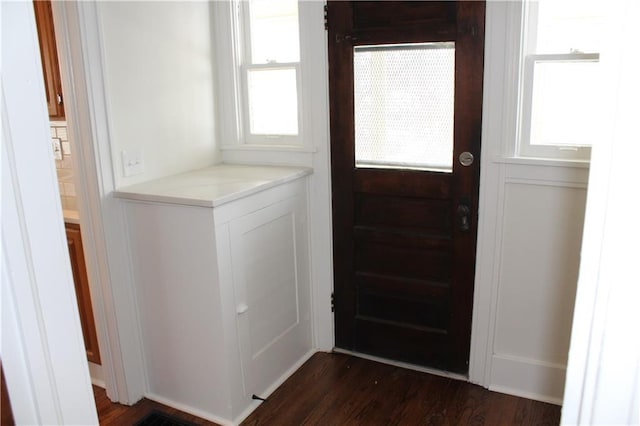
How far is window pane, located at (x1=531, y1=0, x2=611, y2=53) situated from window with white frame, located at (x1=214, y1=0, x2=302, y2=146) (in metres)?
1.18

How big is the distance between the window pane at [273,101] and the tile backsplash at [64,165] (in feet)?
3.27

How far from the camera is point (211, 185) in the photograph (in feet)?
7.76

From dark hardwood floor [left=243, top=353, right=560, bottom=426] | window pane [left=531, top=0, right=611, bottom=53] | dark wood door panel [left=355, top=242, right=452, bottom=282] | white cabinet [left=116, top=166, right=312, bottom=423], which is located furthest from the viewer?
dark wood door panel [left=355, top=242, right=452, bottom=282]

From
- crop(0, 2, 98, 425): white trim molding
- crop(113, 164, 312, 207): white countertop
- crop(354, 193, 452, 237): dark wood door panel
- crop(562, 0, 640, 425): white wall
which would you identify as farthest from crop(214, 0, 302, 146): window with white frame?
crop(562, 0, 640, 425): white wall

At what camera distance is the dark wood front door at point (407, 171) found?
2344 millimetres

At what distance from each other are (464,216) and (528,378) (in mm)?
823

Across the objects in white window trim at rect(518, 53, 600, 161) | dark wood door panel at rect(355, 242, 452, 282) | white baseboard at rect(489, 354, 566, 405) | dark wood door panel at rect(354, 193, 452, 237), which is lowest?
white baseboard at rect(489, 354, 566, 405)

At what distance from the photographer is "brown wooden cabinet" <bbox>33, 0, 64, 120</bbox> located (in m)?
2.30

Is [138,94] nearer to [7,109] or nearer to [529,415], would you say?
[7,109]

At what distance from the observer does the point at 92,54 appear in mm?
2146

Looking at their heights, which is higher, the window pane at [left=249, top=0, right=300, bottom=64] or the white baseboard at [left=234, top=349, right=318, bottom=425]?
the window pane at [left=249, top=0, right=300, bottom=64]

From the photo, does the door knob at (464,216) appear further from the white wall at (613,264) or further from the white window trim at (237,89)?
the white wall at (613,264)

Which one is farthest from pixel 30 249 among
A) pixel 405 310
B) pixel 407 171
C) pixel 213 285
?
pixel 405 310

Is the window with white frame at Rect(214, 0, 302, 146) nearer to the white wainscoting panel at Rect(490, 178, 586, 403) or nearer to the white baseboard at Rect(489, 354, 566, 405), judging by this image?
the white wainscoting panel at Rect(490, 178, 586, 403)
